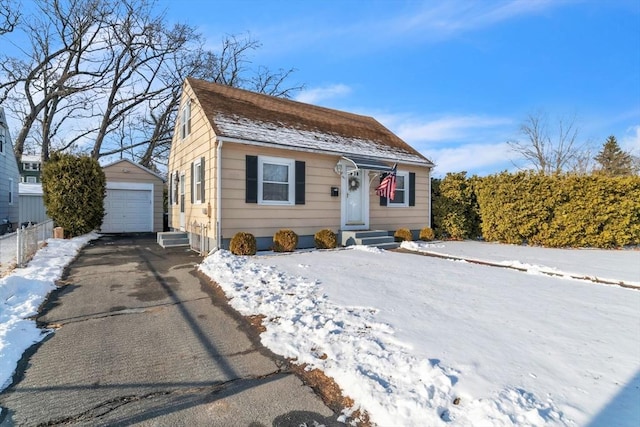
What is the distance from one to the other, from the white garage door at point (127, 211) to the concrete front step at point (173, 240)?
20.7ft

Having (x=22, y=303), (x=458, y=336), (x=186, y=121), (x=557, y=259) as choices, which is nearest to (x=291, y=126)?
(x=186, y=121)

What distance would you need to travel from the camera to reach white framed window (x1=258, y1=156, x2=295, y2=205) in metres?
9.20

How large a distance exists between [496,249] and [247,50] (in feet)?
76.6

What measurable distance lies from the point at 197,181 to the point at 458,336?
9.10 metres

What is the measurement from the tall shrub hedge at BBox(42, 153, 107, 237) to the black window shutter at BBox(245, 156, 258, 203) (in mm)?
7525

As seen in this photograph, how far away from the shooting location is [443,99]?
17.3m

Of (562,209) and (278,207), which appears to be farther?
(562,209)

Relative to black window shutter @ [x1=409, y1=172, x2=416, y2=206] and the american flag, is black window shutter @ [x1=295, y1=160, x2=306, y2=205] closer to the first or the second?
the american flag

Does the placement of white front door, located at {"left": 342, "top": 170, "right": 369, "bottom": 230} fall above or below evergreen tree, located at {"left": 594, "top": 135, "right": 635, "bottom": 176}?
below

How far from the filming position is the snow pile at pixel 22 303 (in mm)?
3176

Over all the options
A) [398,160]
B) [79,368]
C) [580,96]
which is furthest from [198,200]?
[580,96]

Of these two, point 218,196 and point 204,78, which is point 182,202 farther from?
point 204,78

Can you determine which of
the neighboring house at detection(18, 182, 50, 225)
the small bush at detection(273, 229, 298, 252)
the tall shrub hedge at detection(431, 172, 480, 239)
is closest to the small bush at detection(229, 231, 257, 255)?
the small bush at detection(273, 229, 298, 252)

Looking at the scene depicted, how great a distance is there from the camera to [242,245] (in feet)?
27.1
